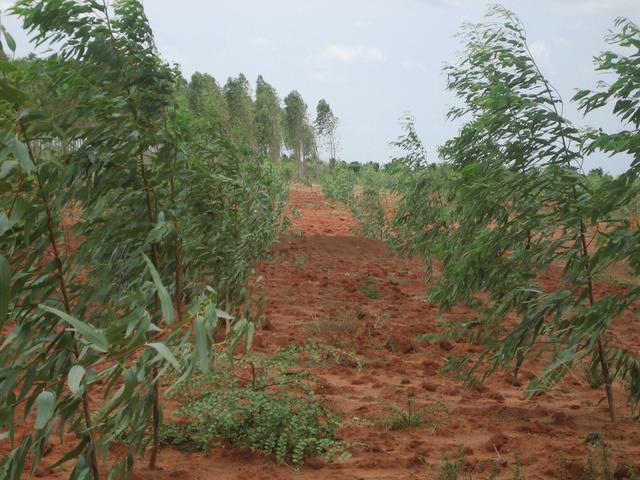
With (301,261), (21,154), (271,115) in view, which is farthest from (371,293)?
(271,115)

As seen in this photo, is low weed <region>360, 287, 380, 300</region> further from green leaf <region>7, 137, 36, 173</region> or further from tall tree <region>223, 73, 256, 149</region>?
tall tree <region>223, 73, 256, 149</region>

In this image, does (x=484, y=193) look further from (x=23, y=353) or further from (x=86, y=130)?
(x=23, y=353)

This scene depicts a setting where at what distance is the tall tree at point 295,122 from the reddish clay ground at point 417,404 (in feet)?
102

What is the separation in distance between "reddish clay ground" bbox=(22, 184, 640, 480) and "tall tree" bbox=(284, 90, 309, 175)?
31043 millimetres

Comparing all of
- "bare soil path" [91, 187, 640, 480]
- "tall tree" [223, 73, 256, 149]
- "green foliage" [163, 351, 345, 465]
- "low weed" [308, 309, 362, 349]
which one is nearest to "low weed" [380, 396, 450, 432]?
"bare soil path" [91, 187, 640, 480]

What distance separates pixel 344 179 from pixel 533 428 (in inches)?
724

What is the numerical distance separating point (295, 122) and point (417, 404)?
3639 cm

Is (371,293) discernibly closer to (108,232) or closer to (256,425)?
(256,425)

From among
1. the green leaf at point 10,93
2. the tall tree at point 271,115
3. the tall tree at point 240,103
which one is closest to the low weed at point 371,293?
the green leaf at point 10,93

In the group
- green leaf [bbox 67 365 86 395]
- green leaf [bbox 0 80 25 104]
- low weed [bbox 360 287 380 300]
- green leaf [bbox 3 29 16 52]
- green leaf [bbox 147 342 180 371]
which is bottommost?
green leaf [bbox 67 365 86 395]

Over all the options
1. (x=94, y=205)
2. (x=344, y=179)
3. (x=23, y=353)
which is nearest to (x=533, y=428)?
(x=94, y=205)

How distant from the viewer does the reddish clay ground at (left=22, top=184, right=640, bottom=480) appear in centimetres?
400

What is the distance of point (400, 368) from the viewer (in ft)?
21.3

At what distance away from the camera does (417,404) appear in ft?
17.5
